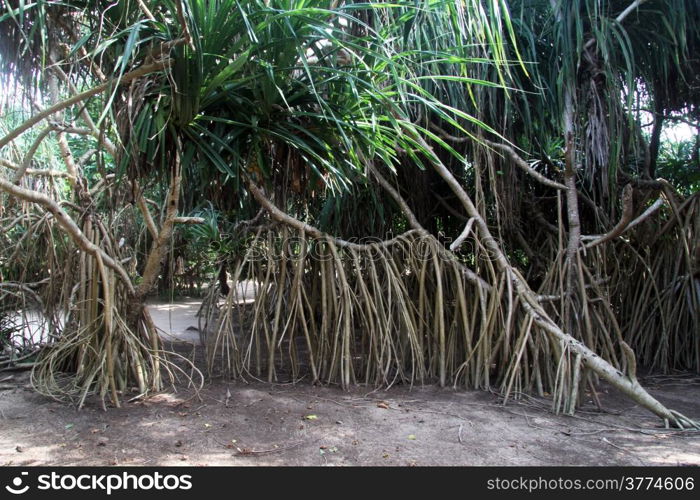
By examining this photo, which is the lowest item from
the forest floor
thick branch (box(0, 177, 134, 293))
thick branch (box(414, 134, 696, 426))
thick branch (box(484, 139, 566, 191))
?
the forest floor

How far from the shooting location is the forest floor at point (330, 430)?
8.39ft

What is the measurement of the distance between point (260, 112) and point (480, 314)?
6.89 feet

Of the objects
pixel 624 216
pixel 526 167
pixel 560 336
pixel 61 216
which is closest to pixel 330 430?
pixel 560 336

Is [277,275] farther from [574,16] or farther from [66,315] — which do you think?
[574,16]

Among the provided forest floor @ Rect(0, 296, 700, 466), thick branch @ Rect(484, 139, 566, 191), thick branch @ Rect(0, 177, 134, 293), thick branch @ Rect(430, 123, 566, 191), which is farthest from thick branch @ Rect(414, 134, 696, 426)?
thick branch @ Rect(0, 177, 134, 293)

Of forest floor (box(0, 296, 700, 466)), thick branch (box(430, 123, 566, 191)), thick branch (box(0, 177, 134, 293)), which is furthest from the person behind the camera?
thick branch (box(430, 123, 566, 191))

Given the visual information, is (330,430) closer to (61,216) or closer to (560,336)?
(560,336)

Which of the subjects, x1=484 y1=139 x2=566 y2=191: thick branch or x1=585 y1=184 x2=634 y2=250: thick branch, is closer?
x1=585 y1=184 x2=634 y2=250: thick branch

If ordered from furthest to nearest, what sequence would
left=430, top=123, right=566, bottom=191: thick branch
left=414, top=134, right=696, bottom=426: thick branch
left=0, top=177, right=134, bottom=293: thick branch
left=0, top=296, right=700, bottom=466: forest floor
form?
left=430, top=123, right=566, bottom=191: thick branch → left=414, top=134, right=696, bottom=426: thick branch → left=0, top=177, right=134, bottom=293: thick branch → left=0, top=296, right=700, bottom=466: forest floor

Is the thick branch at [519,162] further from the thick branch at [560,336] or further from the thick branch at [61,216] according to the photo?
the thick branch at [61,216]

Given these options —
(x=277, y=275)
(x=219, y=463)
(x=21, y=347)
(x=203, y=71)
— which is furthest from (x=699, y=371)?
(x=21, y=347)

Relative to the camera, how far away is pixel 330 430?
2930 mm

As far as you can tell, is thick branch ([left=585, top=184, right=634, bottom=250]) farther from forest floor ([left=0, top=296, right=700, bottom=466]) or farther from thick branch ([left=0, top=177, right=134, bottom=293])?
thick branch ([left=0, top=177, right=134, bottom=293])

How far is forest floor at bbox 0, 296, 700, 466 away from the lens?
256 centimetres
